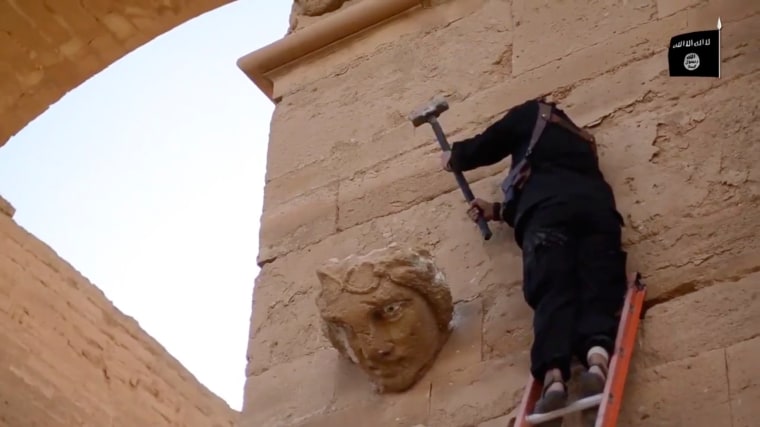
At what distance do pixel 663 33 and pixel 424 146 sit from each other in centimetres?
84

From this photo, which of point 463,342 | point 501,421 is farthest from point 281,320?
point 501,421

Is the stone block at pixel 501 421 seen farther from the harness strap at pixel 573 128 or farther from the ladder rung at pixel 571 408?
the harness strap at pixel 573 128

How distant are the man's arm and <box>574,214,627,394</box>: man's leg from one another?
46 cm

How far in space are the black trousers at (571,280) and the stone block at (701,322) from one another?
0.36ft

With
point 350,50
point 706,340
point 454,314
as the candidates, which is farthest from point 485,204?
point 350,50

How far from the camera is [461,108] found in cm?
459

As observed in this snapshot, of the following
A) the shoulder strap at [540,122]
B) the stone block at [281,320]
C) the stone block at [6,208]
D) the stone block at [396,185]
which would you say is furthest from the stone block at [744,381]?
the stone block at [6,208]

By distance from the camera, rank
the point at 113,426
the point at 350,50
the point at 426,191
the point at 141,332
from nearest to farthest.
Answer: the point at 426,191, the point at 350,50, the point at 113,426, the point at 141,332

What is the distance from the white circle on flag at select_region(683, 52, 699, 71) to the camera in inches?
160

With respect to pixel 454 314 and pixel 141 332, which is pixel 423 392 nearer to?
pixel 454 314

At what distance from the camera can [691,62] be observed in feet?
13.4

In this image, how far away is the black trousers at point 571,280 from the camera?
11.2 ft

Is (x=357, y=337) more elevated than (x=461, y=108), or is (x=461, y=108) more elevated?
(x=461, y=108)

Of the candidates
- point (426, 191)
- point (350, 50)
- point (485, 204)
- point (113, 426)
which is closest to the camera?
point (485, 204)
